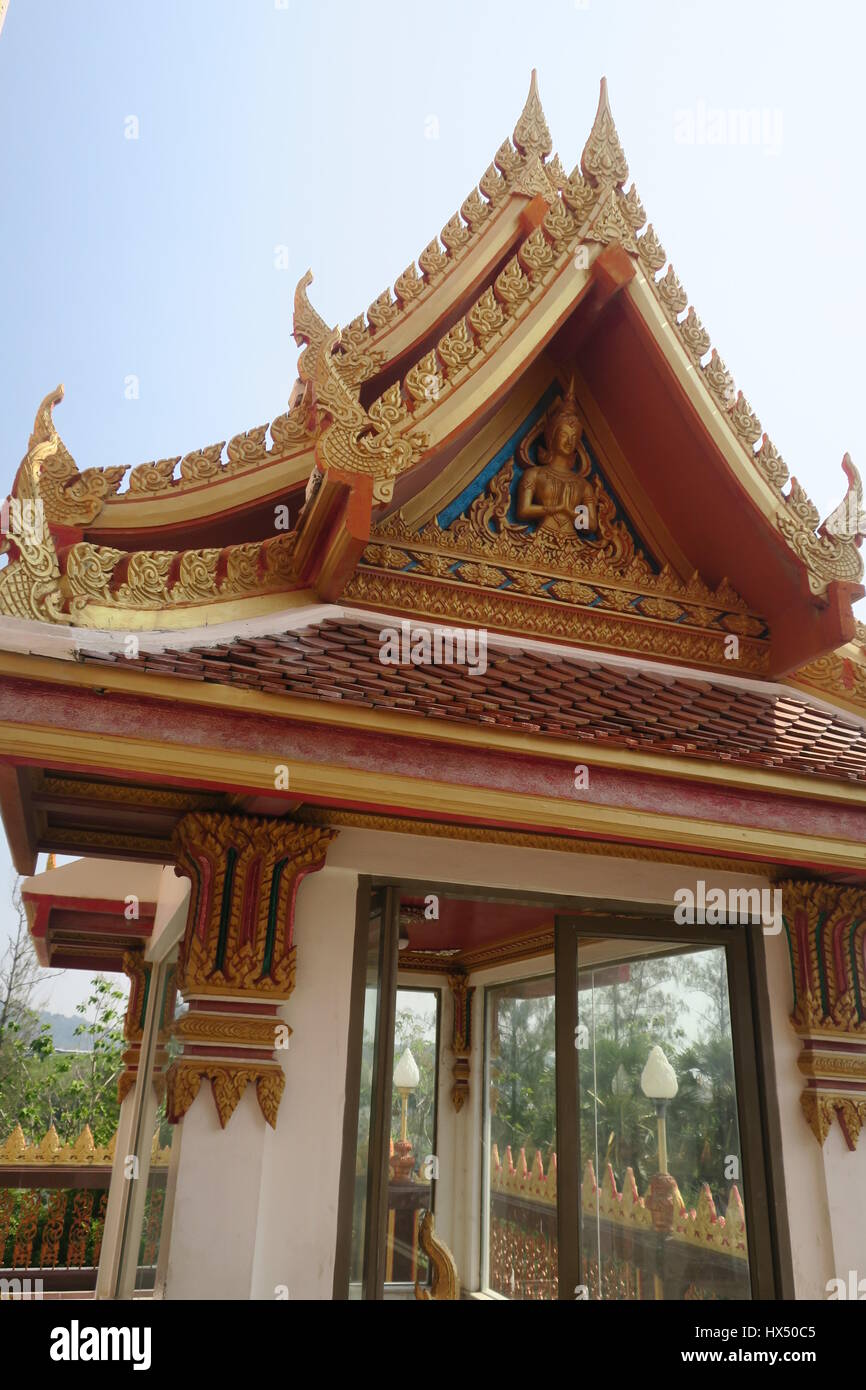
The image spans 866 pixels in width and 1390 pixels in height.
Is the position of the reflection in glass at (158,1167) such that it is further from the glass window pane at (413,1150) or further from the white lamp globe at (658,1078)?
the white lamp globe at (658,1078)

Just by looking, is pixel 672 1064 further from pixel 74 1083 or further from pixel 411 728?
pixel 74 1083

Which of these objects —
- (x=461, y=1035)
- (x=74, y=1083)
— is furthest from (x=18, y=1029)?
(x=461, y=1035)

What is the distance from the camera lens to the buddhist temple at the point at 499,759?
3551 mm

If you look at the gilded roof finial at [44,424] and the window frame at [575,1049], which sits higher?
the gilded roof finial at [44,424]

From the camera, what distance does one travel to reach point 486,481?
17.0ft

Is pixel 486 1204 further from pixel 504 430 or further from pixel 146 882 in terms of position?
pixel 504 430

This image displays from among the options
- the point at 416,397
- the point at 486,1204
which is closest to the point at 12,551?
the point at 416,397

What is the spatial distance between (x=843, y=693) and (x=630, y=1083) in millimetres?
2276

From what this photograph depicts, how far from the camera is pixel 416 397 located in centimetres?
443

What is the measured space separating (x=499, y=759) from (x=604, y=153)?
3.56 m

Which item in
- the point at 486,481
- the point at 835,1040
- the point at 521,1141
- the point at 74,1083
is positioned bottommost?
the point at 521,1141

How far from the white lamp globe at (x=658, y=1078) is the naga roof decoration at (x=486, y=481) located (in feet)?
6.39

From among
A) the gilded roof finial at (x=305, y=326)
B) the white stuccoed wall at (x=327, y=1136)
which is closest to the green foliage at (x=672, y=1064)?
the white stuccoed wall at (x=327, y=1136)

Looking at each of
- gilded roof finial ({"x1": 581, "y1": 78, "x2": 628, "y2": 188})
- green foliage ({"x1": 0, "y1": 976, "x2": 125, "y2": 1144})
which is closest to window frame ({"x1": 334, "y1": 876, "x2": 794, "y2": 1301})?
gilded roof finial ({"x1": 581, "y1": 78, "x2": 628, "y2": 188})
